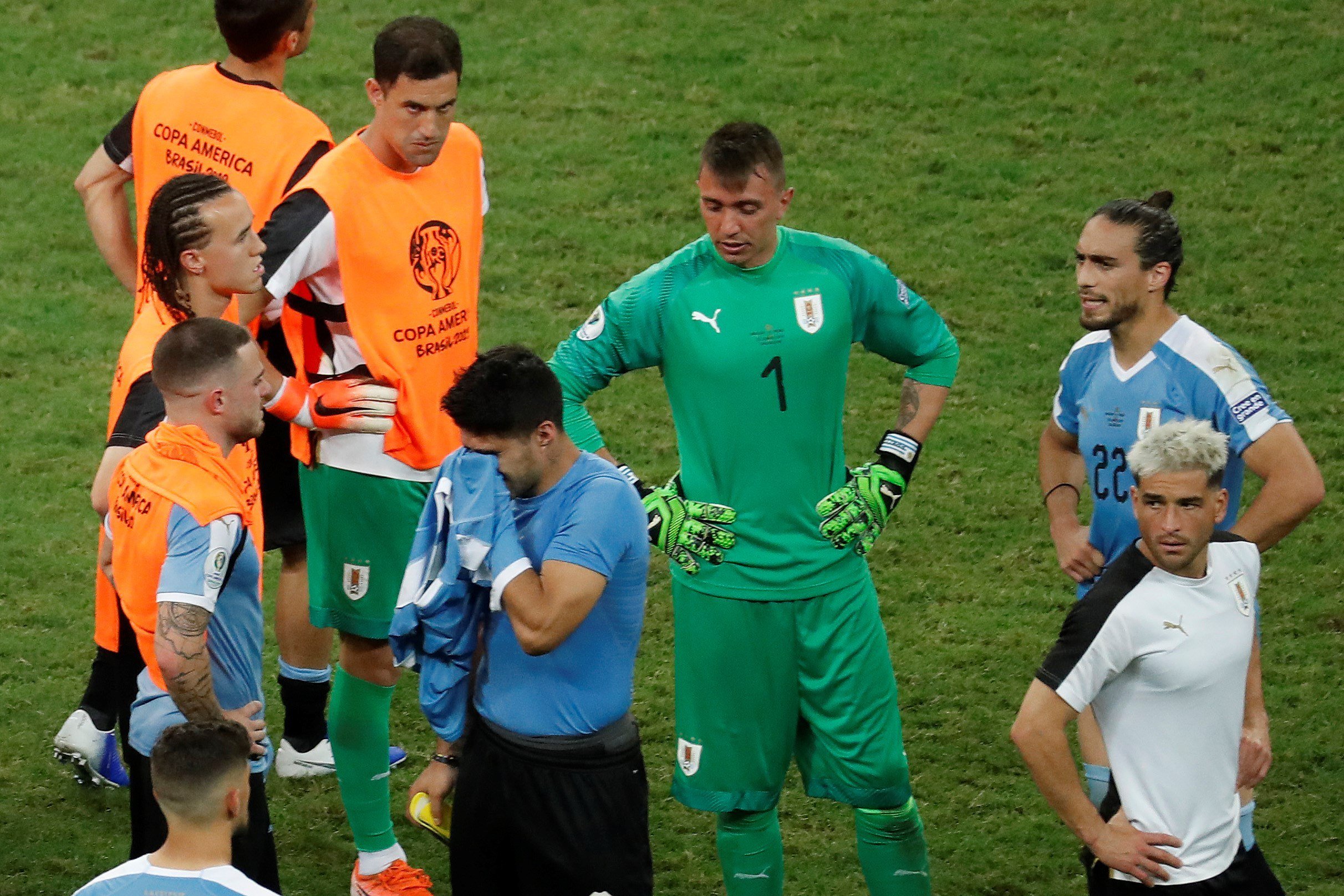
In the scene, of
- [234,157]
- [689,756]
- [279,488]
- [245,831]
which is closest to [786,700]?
[689,756]

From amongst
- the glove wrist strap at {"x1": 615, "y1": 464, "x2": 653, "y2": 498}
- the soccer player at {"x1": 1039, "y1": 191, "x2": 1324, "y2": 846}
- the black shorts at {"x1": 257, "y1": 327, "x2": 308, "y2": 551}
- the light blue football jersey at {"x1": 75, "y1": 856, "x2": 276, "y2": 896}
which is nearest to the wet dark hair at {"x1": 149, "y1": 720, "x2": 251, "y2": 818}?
the light blue football jersey at {"x1": 75, "y1": 856, "x2": 276, "y2": 896}

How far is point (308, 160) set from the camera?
19.2 feet

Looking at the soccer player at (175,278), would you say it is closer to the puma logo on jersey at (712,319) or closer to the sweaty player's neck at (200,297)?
the sweaty player's neck at (200,297)

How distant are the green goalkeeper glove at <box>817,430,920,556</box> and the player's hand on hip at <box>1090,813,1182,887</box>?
1210 mm

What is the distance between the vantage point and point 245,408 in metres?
4.23

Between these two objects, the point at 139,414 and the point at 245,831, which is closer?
the point at 245,831

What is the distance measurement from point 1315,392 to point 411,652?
20.9ft

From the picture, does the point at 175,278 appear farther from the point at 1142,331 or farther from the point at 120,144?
the point at 1142,331

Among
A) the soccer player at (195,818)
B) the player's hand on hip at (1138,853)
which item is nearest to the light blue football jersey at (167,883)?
the soccer player at (195,818)

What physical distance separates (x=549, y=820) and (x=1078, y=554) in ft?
5.70

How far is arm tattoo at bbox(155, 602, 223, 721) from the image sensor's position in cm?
404

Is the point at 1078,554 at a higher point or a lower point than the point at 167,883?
higher

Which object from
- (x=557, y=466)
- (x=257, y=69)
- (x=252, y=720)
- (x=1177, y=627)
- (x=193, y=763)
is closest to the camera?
(x=193, y=763)

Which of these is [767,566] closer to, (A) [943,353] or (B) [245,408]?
(A) [943,353]
